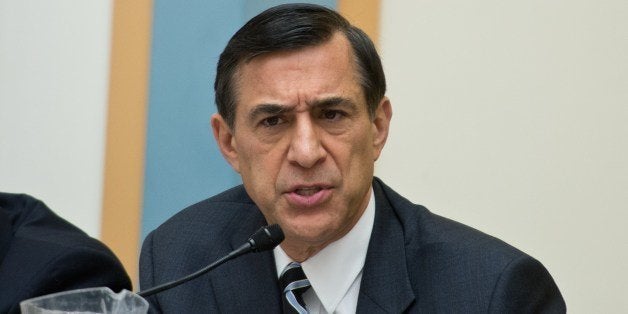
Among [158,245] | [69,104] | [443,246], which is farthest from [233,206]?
[69,104]

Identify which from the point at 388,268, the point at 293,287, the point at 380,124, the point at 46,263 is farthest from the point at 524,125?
the point at 46,263

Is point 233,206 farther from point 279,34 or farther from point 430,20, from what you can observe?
point 430,20

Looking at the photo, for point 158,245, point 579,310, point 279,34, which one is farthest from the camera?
point 579,310

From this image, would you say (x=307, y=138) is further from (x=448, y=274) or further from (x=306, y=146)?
Result: (x=448, y=274)

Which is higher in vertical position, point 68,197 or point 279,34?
point 279,34

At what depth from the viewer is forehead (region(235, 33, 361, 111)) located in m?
2.15

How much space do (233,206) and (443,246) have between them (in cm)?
55

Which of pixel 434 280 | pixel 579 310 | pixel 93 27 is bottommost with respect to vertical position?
pixel 579 310

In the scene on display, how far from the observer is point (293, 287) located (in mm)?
2268

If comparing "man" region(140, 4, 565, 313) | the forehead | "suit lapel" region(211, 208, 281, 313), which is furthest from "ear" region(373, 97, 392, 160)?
"suit lapel" region(211, 208, 281, 313)

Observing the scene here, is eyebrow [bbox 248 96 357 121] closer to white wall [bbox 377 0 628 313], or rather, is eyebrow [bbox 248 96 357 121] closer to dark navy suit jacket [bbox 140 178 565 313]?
dark navy suit jacket [bbox 140 178 565 313]

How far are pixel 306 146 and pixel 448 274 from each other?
40 centimetres

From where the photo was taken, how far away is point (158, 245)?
250 centimetres

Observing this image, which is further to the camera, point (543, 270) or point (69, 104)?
point (69, 104)
